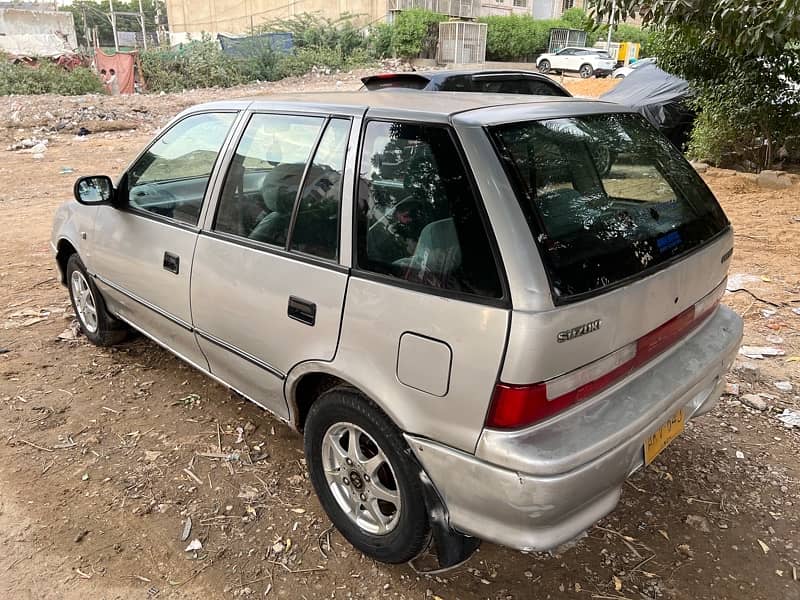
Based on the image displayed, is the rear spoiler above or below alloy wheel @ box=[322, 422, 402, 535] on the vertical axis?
above

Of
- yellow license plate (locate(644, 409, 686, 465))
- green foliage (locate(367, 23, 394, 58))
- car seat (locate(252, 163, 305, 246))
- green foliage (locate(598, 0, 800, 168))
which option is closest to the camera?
yellow license plate (locate(644, 409, 686, 465))

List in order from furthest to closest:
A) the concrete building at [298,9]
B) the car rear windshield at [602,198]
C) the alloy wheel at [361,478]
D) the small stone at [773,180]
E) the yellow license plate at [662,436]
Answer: the concrete building at [298,9], the small stone at [773,180], the alloy wheel at [361,478], the yellow license plate at [662,436], the car rear windshield at [602,198]

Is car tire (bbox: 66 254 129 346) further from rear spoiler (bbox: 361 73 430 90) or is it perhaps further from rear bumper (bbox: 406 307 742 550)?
rear spoiler (bbox: 361 73 430 90)

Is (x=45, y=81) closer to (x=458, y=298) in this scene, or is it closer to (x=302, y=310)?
(x=302, y=310)

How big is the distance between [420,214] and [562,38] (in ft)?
145

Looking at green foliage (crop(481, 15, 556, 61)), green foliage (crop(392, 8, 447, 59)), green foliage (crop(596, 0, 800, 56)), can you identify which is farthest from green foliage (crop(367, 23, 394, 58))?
green foliage (crop(596, 0, 800, 56))

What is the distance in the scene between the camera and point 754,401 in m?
3.66

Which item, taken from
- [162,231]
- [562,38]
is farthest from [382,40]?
[162,231]

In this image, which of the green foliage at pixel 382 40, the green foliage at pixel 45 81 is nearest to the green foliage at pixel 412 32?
the green foliage at pixel 382 40

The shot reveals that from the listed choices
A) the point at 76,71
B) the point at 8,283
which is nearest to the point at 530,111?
the point at 8,283

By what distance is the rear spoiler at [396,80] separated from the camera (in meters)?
5.86

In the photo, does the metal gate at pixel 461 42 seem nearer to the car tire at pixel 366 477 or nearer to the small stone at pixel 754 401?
the small stone at pixel 754 401

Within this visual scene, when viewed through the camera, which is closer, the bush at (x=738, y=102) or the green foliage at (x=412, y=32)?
the bush at (x=738, y=102)

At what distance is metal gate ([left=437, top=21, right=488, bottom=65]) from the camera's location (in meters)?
36.6
